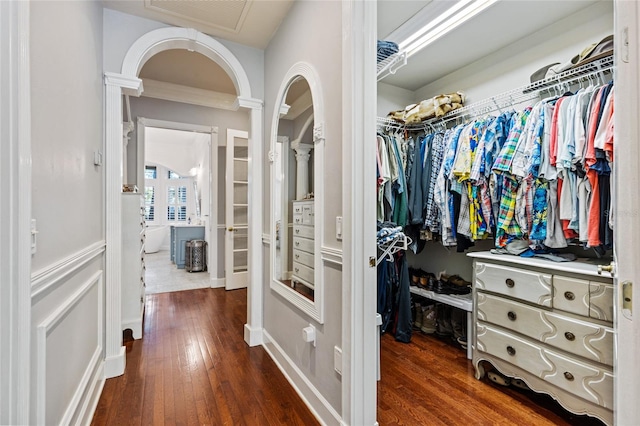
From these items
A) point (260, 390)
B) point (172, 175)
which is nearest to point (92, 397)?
point (260, 390)

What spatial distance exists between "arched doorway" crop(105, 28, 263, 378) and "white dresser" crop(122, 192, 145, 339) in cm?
43

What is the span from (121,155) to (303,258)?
60.7 inches

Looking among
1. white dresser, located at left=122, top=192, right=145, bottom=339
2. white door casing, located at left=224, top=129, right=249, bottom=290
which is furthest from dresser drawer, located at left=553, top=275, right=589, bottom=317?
white door casing, located at left=224, top=129, right=249, bottom=290

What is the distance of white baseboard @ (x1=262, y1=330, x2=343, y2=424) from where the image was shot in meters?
1.57

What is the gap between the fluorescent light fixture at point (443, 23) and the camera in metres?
2.04

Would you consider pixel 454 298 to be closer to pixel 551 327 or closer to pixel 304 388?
pixel 551 327

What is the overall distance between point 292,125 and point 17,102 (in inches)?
57.9

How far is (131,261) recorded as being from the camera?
2.60m

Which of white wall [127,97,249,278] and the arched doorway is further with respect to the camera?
white wall [127,97,249,278]

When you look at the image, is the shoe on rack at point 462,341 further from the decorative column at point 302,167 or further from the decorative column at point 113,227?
the decorative column at point 113,227

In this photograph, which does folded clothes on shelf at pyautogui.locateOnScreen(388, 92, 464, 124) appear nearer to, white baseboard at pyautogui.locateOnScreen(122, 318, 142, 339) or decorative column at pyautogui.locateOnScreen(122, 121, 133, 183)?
white baseboard at pyautogui.locateOnScreen(122, 318, 142, 339)

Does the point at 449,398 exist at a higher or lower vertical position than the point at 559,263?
lower

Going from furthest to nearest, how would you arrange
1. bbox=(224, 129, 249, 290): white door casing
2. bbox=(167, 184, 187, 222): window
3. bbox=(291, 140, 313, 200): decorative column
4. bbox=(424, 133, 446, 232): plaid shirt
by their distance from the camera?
bbox=(167, 184, 187, 222): window < bbox=(224, 129, 249, 290): white door casing < bbox=(424, 133, 446, 232): plaid shirt < bbox=(291, 140, 313, 200): decorative column

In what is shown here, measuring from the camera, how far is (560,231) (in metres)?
1.85
